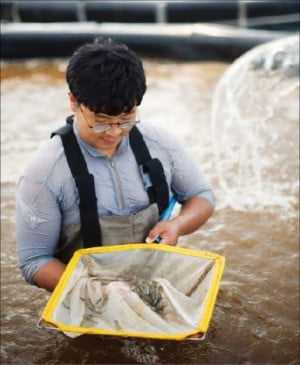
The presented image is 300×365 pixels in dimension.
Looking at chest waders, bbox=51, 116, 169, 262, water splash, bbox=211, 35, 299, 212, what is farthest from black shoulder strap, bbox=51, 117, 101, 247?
water splash, bbox=211, 35, 299, 212

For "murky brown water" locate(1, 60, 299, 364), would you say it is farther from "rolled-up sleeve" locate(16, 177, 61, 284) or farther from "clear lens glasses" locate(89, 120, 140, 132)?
"clear lens glasses" locate(89, 120, 140, 132)

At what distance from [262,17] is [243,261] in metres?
6.18

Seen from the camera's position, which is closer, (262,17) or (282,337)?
(282,337)

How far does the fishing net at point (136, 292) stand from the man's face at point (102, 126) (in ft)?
1.46

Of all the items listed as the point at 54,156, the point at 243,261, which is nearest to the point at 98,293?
the point at 54,156

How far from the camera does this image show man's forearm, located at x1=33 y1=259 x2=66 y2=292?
89.3 inches

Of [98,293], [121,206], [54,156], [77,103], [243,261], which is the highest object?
[77,103]

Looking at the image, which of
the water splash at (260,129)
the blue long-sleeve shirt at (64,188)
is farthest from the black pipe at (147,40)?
the blue long-sleeve shirt at (64,188)

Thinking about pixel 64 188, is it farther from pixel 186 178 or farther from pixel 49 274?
pixel 186 178

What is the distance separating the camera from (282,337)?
287cm

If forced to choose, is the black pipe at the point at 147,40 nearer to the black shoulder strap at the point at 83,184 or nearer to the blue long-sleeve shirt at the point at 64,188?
the blue long-sleeve shirt at the point at 64,188

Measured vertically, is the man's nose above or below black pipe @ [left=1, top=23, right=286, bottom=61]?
above

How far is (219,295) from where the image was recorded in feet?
10.7

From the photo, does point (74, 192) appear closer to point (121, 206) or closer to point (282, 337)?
point (121, 206)
